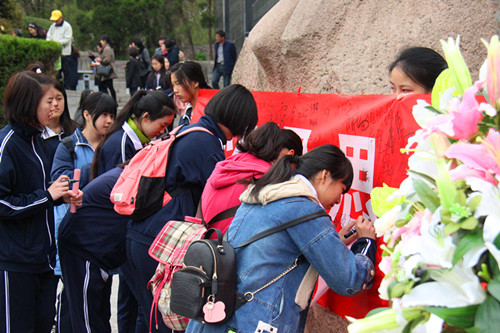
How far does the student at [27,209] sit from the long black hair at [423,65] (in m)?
2.04

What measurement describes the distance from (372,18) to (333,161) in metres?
1.33

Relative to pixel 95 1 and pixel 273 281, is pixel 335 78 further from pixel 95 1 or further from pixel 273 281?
pixel 95 1

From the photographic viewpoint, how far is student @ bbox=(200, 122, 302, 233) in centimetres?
247

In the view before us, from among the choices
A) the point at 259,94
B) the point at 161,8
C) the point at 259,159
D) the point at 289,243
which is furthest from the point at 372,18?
the point at 161,8

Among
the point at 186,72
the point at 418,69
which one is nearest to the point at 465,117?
the point at 418,69

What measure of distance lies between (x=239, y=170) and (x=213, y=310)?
675 mm

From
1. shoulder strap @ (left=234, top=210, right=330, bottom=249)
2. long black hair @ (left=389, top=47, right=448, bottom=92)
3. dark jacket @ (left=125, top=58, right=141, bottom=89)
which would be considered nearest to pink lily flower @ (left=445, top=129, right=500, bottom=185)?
shoulder strap @ (left=234, top=210, right=330, bottom=249)

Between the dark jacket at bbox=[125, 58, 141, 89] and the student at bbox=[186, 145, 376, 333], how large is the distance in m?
11.6

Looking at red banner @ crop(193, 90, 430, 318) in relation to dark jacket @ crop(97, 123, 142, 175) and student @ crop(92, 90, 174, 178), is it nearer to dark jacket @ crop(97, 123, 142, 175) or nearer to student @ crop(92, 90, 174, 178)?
student @ crop(92, 90, 174, 178)

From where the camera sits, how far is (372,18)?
3.16m

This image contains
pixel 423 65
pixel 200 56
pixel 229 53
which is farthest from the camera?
pixel 200 56

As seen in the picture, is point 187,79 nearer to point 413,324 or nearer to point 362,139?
point 362,139

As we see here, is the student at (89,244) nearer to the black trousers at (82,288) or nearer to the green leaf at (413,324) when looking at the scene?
the black trousers at (82,288)

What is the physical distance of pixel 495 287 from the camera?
3.37 ft
